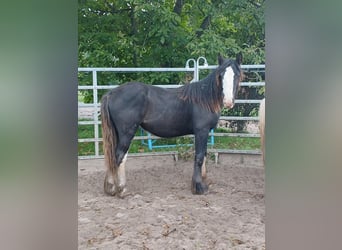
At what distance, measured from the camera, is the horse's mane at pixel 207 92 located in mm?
1083

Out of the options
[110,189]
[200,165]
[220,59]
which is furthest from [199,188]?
[220,59]

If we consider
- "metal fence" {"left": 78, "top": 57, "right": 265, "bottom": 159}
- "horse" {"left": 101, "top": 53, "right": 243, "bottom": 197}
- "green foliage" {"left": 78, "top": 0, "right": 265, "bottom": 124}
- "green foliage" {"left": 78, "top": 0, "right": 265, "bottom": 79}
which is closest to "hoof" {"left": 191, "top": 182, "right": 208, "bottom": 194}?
"horse" {"left": 101, "top": 53, "right": 243, "bottom": 197}

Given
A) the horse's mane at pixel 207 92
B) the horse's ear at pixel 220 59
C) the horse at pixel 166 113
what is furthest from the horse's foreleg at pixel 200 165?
the horse's ear at pixel 220 59

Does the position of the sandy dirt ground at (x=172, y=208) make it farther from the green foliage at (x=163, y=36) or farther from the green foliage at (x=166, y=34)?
the green foliage at (x=166, y=34)

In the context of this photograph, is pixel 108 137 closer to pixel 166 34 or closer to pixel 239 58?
pixel 166 34

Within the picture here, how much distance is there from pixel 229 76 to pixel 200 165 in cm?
30

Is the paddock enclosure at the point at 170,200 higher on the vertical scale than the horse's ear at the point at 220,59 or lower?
lower

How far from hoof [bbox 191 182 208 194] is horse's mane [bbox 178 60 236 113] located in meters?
0.26

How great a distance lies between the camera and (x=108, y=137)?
3.56ft

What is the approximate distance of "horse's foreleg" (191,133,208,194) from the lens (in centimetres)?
106

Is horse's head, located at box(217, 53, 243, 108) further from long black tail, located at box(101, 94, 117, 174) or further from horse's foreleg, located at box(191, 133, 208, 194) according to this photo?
long black tail, located at box(101, 94, 117, 174)

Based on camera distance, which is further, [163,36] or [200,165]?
[200,165]
